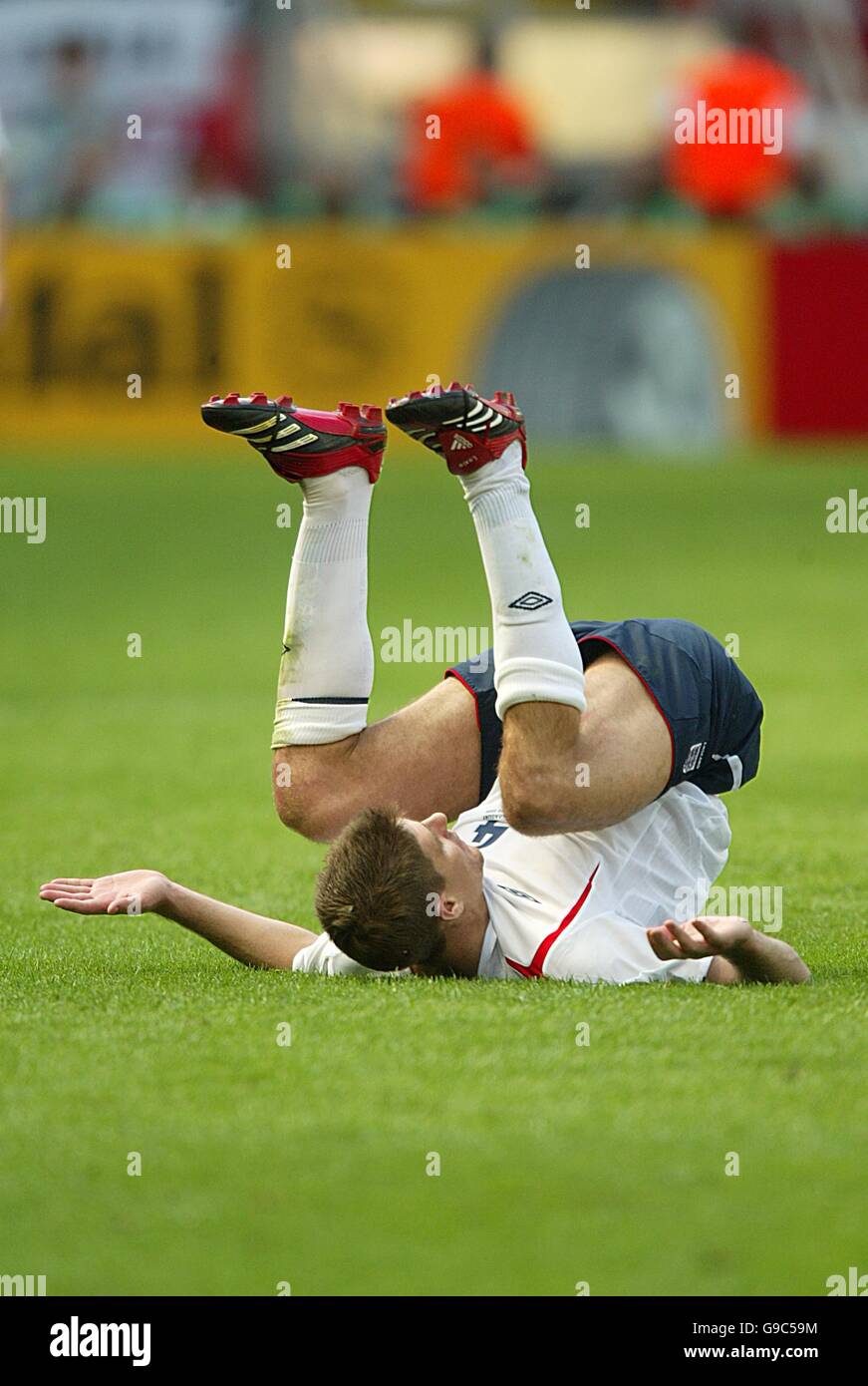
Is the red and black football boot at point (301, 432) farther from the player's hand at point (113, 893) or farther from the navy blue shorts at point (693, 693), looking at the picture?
the player's hand at point (113, 893)

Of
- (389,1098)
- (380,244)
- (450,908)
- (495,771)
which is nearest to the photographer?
(389,1098)

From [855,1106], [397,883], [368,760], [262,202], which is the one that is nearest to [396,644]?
[368,760]

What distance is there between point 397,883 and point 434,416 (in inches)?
42.7

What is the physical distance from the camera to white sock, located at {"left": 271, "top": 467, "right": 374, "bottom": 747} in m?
5.45

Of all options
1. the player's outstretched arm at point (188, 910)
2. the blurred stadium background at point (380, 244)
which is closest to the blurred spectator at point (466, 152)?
the blurred stadium background at point (380, 244)

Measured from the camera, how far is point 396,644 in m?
11.5

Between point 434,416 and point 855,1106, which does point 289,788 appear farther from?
point 855,1106

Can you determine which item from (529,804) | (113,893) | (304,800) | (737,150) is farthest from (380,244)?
(529,804)

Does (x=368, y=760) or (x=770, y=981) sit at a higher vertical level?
(x=368, y=760)

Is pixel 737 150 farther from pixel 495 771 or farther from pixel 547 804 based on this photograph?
pixel 547 804

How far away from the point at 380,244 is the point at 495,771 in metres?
15.6

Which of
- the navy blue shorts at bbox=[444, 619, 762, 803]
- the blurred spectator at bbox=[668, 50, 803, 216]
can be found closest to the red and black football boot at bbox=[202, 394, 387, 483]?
the navy blue shorts at bbox=[444, 619, 762, 803]

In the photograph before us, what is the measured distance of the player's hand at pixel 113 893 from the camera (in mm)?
5141

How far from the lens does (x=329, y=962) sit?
5.15 metres
